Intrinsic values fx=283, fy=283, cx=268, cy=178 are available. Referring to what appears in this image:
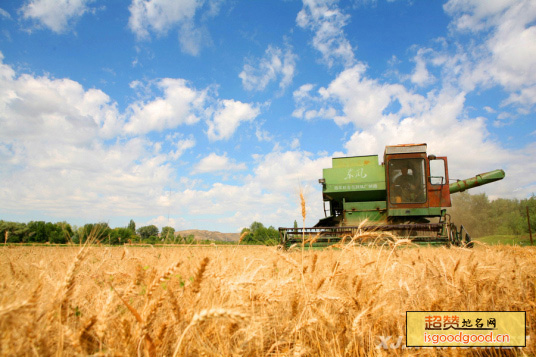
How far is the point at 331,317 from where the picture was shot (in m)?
1.57

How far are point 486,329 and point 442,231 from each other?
7.08m

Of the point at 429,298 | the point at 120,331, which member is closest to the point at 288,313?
the point at 120,331

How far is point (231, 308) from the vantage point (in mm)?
1021

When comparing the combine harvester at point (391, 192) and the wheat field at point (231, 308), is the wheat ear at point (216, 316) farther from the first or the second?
the combine harvester at point (391, 192)

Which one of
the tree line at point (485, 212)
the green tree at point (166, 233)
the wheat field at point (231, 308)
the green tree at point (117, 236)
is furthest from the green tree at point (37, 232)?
the tree line at point (485, 212)

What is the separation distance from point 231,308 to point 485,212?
5400 centimetres

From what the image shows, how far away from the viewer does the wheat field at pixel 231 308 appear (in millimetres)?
926

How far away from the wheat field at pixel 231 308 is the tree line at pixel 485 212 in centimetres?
4366

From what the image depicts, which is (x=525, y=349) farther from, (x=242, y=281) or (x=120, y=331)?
(x=120, y=331)

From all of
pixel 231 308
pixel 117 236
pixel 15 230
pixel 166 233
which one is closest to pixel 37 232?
pixel 15 230

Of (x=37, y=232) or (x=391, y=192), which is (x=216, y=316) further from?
(x=37, y=232)

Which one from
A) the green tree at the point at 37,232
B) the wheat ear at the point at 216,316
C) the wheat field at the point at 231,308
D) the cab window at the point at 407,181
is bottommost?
the green tree at the point at 37,232

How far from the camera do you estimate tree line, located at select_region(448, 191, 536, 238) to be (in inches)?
1492

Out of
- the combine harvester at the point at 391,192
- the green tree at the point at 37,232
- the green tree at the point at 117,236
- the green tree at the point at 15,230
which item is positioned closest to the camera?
the green tree at the point at 117,236
